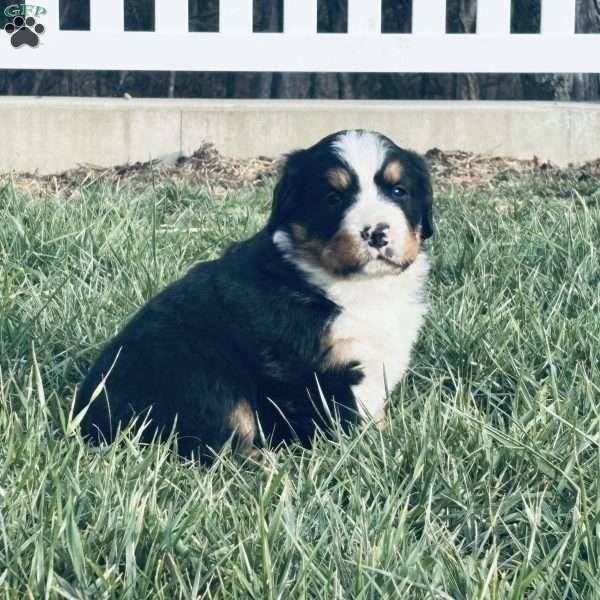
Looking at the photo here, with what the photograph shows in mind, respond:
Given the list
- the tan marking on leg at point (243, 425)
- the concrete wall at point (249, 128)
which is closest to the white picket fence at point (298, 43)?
the concrete wall at point (249, 128)

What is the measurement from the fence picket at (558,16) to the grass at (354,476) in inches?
133

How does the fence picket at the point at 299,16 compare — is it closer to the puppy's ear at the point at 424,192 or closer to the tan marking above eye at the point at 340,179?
the puppy's ear at the point at 424,192

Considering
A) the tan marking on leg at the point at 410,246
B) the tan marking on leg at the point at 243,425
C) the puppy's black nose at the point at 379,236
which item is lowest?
the tan marking on leg at the point at 243,425

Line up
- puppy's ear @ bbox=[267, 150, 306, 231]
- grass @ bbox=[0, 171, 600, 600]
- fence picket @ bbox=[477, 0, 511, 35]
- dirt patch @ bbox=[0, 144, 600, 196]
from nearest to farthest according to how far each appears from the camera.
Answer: grass @ bbox=[0, 171, 600, 600], puppy's ear @ bbox=[267, 150, 306, 231], dirt patch @ bbox=[0, 144, 600, 196], fence picket @ bbox=[477, 0, 511, 35]

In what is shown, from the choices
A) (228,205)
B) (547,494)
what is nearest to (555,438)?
(547,494)

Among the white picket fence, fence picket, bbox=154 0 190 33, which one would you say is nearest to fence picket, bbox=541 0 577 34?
the white picket fence

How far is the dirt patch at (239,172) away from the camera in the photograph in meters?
6.46

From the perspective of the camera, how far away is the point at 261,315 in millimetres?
3258

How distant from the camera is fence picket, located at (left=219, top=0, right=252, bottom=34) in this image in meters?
7.32

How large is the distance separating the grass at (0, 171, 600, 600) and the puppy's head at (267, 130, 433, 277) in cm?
39

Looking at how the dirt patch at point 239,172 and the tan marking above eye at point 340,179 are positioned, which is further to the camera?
the dirt patch at point 239,172

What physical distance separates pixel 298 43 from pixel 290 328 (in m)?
4.45

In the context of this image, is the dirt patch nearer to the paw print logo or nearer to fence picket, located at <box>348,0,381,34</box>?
fence picket, located at <box>348,0,381,34</box>

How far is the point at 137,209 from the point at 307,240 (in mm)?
1963
